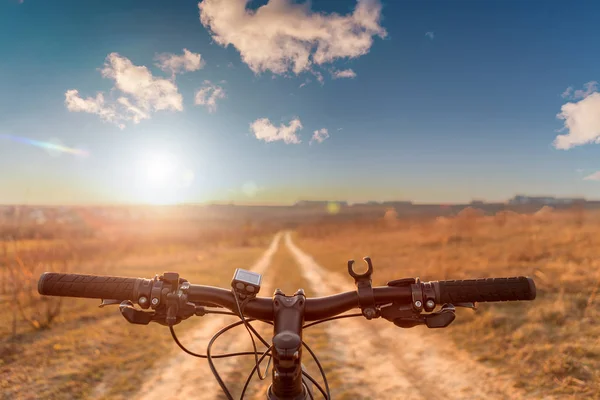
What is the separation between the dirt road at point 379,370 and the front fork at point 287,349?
4.46 metres

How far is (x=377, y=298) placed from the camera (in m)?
1.85

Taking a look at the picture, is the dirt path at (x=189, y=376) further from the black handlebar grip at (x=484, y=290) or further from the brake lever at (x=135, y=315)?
the black handlebar grip at (x=484, y=290)

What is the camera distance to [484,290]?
189cm

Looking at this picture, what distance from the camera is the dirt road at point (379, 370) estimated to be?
546 cm

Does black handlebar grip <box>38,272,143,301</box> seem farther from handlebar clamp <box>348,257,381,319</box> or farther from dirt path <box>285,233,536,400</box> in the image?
dirt path <box>285,233,536,400</box>

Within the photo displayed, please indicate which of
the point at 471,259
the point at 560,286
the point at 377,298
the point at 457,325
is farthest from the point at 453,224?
the point at 377,298

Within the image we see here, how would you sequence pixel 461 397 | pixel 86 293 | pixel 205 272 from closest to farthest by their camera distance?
pixel 86 293, pixel 461 397, pixel 205 272

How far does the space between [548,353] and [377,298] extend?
6502 mm

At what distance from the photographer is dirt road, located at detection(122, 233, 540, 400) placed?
546 cm

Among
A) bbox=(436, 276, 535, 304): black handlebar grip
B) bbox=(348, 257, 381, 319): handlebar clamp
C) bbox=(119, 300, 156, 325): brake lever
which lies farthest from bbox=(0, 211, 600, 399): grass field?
bbox=(436, 276, 535, 304): black handlebar grip

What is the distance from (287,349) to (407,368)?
5.93 metres

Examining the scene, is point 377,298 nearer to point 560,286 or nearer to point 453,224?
point 560,286

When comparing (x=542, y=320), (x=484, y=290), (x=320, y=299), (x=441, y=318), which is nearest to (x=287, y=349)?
(x=320, y=299)

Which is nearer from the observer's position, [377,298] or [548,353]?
[377,298]
